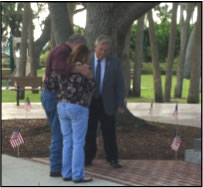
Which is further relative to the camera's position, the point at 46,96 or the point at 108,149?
the point at 108,149

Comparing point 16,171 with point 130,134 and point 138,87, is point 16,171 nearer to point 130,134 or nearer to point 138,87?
point 130,134

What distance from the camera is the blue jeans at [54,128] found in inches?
275

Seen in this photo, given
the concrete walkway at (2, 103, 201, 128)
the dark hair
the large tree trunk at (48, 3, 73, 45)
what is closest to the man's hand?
the dark hair

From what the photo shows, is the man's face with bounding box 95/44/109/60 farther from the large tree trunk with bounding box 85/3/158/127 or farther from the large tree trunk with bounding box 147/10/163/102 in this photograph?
the large tree trunk with bounding box 147/10/163/102

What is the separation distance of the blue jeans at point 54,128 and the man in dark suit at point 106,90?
637mm

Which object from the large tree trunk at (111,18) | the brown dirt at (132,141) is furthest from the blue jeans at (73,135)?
the large tree trunk at (111,18)

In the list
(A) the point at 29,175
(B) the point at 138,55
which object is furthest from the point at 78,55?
(B) the point at 138,55

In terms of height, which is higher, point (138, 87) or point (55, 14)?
point (55, 14)

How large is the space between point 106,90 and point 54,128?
0.87m

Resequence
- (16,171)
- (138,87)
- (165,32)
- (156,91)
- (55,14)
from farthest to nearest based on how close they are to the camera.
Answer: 1. (165,32)
2. (138,87)
3. (156,91)
4. (55,14)
5. (16,171)

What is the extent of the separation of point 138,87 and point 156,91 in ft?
10.3

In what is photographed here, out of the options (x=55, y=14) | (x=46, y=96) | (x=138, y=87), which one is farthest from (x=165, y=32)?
(x=46, y=96)

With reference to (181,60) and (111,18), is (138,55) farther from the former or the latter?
(111,18)

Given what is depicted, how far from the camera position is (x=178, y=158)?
29.0 ft
